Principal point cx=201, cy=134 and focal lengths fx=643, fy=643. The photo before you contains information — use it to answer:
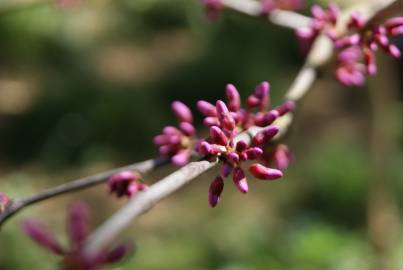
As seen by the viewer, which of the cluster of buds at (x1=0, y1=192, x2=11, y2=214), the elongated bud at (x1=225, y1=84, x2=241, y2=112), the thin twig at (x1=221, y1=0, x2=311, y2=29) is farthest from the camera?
the thin twig at (x1=221, y1=0, x2=311, y2=29)

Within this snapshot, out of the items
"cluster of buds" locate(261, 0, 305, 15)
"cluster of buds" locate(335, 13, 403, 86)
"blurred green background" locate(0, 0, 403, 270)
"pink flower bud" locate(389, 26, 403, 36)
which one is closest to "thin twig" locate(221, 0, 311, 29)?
"cluster of buds" locate(261, 0, 305, 15)

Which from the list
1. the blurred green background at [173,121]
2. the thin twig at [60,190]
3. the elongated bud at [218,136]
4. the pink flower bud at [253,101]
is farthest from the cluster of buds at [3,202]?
the blurred green background at [173,121]

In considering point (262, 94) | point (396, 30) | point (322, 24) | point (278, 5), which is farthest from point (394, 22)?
point (278, 5)

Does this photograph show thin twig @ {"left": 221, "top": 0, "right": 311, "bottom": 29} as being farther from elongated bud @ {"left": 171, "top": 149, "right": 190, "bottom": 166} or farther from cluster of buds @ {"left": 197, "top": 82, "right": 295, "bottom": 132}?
elongated bud @ {"left": 171, "top": 149, "right": 190, "bottom": 166}

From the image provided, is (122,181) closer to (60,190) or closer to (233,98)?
(60,190)

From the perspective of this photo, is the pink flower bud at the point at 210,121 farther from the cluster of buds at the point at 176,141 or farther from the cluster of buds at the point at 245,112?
the cluster of buds at the point at 176,141

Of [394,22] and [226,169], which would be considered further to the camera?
[394,22]

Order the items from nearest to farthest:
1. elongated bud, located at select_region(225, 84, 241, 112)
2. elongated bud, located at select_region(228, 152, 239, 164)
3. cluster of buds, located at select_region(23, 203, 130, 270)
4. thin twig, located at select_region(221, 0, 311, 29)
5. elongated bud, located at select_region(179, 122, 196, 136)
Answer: cluster of buds, located at select_region(23, 203, 130, 270) → elongated bud, located at select_region(228, 152, 239, 164) → elongated bud, located at select_region(225, 84, 241, 112) → elongated bud, located at select_region(179, 122, 196, 136) → thin twig, located at select_region(221, 0, 311, 29)
